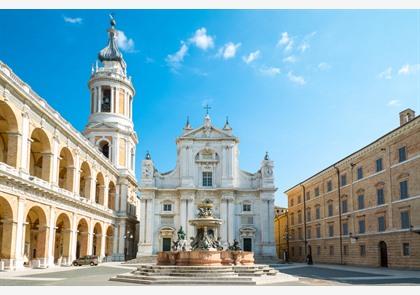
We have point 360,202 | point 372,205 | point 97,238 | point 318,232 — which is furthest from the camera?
point 318,232

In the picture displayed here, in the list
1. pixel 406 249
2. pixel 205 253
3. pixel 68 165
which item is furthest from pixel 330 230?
pixel 205 253

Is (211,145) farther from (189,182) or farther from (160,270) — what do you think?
(160,270)

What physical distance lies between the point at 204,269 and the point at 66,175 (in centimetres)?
2854

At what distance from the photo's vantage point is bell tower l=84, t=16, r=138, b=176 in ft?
226

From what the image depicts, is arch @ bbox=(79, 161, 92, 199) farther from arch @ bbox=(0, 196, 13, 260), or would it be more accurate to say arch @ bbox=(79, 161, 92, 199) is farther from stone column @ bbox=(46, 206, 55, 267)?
arch @ bbox=(0, 196, 13, 260)

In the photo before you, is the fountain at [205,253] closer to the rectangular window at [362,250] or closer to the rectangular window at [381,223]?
the rectangular window at [381,223]

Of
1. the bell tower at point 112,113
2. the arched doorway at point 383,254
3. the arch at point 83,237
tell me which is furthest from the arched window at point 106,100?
the arched doorway at point 383,254

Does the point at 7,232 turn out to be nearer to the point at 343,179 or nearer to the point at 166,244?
the point at 343,179

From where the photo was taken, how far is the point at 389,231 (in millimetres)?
39062

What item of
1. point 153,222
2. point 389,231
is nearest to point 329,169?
point 389,231

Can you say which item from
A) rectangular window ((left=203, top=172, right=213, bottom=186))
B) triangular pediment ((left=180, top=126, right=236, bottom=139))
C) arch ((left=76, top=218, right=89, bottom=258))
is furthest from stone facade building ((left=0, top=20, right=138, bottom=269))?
rectangular window ((left=203, top=172, right=213, bottom=186))

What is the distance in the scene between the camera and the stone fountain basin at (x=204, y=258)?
26.7 meters

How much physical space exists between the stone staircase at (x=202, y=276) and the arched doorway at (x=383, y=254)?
17569 mm

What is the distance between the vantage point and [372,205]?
4262cm
